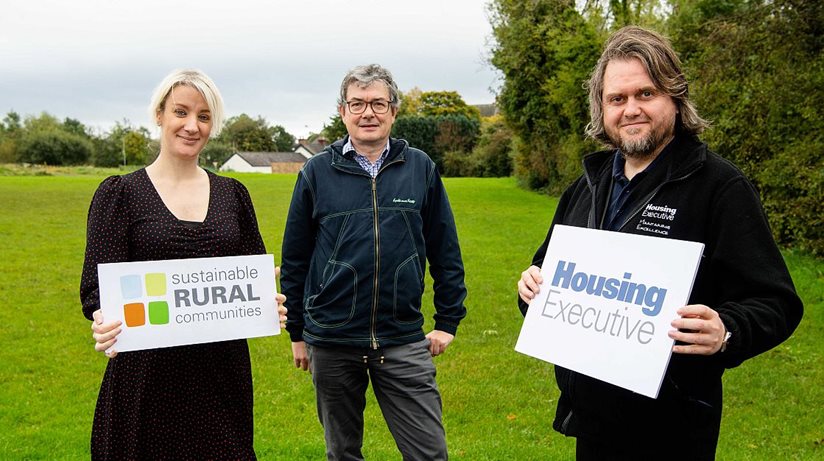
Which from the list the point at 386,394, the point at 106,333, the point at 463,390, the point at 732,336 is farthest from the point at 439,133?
the point at 732,336

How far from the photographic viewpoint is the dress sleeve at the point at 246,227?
322cm

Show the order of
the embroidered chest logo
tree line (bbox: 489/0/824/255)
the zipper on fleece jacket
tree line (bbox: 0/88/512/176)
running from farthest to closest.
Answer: tree line (bbox: 0/88/512/176), tree line (bbox: 489/0/824/255), the zipper on fleece jacket, the embroidered chest logo

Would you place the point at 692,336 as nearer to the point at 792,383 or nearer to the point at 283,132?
the point at 792,383

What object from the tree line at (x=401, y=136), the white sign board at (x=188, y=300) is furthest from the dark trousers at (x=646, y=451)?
the tree line at (x=401, y=136)

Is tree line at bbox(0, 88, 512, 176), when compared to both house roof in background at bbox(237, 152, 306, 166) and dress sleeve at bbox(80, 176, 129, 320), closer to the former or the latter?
house roof in background at bbox(237, 152, 306, 166)

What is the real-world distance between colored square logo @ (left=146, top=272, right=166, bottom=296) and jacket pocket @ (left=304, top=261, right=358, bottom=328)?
2.90 ft

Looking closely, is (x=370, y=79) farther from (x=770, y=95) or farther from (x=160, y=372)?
(x=770, y=95)

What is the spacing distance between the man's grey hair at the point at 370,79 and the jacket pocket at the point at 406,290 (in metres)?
0.88

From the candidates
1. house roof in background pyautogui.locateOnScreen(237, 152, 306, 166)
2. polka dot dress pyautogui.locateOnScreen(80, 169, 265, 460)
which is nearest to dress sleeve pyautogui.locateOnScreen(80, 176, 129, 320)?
polka dot dress pyautogui.locateOnScreen(80, 169, 265, 460)

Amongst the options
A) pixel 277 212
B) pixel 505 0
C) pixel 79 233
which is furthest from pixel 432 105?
pixel 79 233

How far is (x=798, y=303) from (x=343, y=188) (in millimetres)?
2161

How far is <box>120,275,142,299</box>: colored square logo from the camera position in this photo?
9.12ft

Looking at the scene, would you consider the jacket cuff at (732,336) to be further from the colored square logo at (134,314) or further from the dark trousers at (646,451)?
the colored square logo at (134,314)

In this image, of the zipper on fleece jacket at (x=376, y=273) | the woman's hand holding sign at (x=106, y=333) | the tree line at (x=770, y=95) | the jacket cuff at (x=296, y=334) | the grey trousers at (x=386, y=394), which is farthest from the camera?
the tree line at (x=770, y=95)
